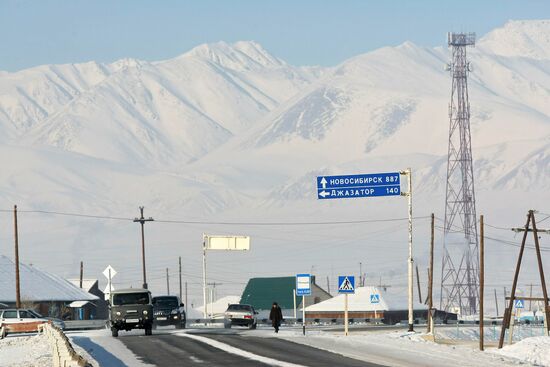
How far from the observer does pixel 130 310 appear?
70750 mm

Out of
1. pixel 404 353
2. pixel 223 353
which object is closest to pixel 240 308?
pixel 404 353

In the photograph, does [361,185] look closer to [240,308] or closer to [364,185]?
[364,185]

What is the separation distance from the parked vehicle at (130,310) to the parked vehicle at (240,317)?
71.1 feet

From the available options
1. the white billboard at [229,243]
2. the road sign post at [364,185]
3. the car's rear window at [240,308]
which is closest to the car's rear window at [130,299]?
the road sign post at [364,185]

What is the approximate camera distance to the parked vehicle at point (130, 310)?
70562 millimetres

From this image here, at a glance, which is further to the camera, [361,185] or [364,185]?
[361,185]

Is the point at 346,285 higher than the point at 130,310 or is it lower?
higher

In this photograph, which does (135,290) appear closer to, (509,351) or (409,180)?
(409,180)

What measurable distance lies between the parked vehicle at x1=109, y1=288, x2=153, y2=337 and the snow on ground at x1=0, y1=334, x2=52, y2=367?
12.5ft

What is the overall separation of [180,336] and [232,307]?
92.9ft

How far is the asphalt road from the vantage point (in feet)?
146

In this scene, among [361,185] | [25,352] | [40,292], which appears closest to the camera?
[25,352]

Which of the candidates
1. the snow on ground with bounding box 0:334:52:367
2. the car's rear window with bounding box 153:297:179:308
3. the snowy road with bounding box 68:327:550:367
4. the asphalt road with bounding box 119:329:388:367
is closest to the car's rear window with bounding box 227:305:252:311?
the car's rear window with bounding box 153:297:179:308

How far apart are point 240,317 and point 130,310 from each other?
74.6 feet
